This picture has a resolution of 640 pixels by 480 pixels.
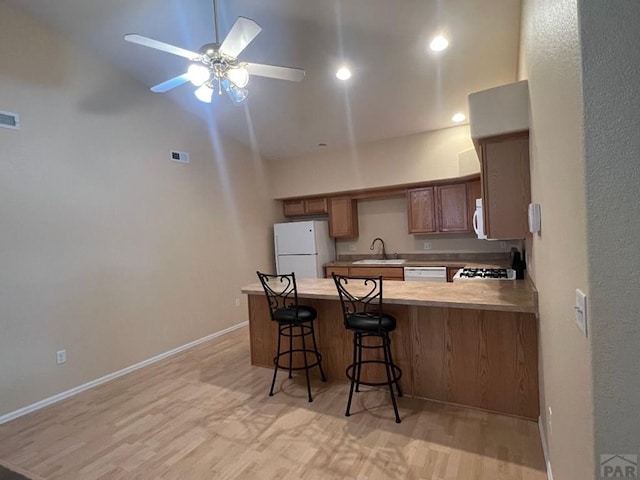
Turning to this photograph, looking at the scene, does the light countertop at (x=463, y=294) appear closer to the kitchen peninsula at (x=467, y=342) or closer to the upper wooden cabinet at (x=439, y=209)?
the kitchen peninsula at (x=467, y=342)

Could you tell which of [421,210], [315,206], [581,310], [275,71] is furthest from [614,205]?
[315,206]

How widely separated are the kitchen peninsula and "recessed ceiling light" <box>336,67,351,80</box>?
2.27m

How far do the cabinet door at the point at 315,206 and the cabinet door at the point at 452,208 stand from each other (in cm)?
195

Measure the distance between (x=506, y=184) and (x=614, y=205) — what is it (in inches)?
65.3

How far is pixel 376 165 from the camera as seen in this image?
5227 mm

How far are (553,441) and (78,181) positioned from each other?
169 inches

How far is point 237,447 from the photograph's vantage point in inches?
88.6

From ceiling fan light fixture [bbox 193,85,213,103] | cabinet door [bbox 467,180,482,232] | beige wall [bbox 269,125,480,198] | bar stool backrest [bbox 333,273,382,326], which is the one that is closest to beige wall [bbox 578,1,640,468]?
bar stool backrest [bbox 333,273,382,326]

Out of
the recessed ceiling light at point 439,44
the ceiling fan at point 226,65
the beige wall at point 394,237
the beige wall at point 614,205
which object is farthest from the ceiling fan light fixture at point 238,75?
the beige wall at point 394,237

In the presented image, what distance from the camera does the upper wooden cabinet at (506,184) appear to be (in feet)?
7.40

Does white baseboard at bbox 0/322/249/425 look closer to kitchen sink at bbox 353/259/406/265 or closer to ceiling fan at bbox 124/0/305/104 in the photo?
kitchen sink at bbox 353/259/406/265

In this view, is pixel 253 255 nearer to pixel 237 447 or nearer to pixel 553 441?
pixel 237 447

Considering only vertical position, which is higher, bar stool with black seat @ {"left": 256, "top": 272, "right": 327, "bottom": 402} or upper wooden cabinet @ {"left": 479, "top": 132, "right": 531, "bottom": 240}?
upper wooden cabinet @ {"left": 479, "top": 132, "right": 531, "bottom": 240}

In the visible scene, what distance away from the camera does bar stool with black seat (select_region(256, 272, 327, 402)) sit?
2.94 m
